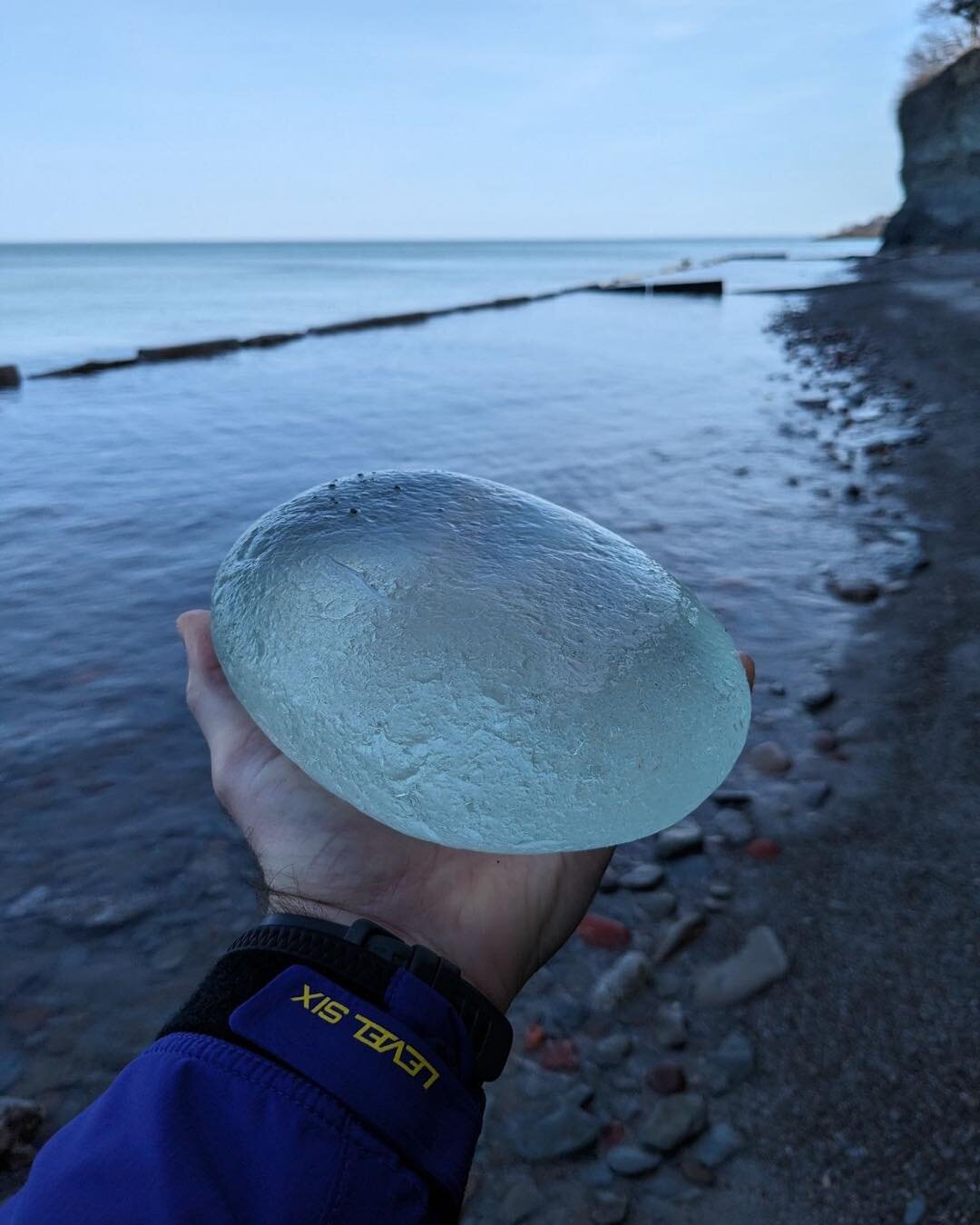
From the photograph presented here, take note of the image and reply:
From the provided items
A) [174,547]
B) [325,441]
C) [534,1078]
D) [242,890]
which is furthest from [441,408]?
[534,1078]

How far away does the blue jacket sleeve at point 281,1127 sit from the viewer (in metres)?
0.69

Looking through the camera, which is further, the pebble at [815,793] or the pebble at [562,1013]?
the pebble at [815,793]

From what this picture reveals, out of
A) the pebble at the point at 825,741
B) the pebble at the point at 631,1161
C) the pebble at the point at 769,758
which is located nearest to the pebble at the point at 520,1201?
the pebble at the point at 631,1161

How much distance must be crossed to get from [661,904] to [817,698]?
118cm

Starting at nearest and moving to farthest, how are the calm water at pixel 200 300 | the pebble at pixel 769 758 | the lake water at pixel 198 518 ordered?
1. the lake water at pixel 198 518
2. the pebble at pixel 769 758
3. the calm water at pixel 200 300

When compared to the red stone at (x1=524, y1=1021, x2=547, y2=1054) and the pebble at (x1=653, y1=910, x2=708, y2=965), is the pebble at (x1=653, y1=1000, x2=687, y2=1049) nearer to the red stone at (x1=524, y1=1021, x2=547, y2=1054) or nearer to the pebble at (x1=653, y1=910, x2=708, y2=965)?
the pebble at (x1=653, y1=910, x2=708, y2=965)

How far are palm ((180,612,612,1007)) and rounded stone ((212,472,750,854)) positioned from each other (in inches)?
4.9

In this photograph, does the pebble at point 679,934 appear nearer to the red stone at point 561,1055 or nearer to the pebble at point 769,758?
the red stone at point 561,1055

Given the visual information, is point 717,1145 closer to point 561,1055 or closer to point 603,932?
point 561,1055

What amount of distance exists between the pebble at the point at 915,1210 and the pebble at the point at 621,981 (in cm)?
63

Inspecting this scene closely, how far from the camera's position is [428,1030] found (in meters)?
0.93

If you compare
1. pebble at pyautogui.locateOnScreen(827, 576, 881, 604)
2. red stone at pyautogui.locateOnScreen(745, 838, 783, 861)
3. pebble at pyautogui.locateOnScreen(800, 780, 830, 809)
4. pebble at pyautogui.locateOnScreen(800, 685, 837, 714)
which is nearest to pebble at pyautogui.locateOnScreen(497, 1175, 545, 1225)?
red stone at pyautogui.locateOnScreen(745, 838, 783, 861)

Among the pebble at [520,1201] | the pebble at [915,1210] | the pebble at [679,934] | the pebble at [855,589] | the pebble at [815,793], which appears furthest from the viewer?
the pebble at [855,589]

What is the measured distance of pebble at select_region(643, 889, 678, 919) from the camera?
2.10 meters
